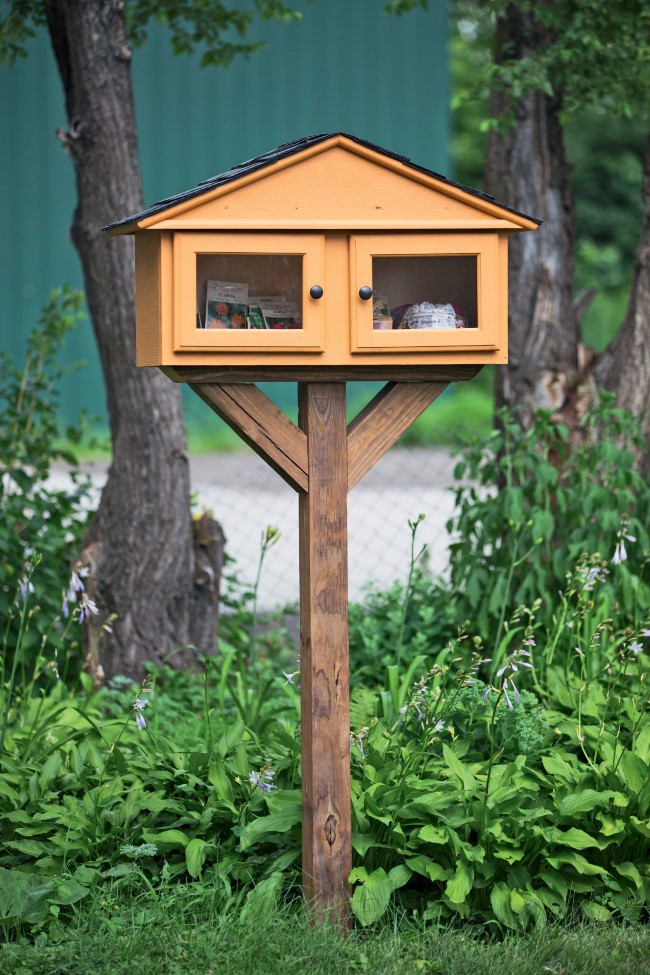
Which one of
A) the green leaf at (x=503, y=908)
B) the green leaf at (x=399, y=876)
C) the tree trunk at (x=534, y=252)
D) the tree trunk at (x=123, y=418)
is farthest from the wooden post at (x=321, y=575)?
the tree trunk at (x=534, y=252)

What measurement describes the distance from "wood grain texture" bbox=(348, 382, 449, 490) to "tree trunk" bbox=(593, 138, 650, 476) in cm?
237

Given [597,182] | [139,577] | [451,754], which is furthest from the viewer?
[597,182]

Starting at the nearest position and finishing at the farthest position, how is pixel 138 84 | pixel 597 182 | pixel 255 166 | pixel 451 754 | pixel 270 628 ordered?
pixel 255 166 < pixel 451 754 < pixel 270 628 < pixel 138 84 < pixel 597 182

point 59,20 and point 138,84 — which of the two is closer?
point 59,20

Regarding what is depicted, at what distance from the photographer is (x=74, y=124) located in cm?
488

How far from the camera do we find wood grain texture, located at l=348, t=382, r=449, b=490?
307 cm

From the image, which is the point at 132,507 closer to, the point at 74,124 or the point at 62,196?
the point at 74,124

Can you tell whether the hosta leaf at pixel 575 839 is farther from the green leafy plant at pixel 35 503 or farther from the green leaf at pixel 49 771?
the green leafy plant at pixel 35 503

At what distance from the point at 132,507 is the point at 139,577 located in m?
0.30

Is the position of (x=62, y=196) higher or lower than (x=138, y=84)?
lower

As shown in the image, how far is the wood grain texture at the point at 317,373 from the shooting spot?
2.97 m

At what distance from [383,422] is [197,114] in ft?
43.3

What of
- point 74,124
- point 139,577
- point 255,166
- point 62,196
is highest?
point 62,196

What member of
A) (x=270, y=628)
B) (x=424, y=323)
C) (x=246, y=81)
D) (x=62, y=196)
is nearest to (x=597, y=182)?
(x=246, y=81)
